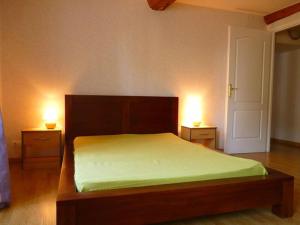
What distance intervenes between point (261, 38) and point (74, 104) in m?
3.19

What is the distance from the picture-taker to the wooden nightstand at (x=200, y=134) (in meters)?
3.76

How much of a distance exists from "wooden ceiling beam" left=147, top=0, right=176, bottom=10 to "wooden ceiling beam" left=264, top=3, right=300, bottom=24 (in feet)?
6.29

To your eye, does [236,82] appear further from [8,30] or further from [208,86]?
[8,30]

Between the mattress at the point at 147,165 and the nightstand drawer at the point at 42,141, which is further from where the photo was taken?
the nightstand drawer at the point at 42,141

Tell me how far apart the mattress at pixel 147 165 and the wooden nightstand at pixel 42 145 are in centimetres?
46

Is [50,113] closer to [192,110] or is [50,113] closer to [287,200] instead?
[192,110]

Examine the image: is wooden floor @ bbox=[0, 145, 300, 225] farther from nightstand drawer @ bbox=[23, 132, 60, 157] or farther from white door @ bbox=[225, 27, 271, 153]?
white door @ bbox=[225, 27, 271, 153]

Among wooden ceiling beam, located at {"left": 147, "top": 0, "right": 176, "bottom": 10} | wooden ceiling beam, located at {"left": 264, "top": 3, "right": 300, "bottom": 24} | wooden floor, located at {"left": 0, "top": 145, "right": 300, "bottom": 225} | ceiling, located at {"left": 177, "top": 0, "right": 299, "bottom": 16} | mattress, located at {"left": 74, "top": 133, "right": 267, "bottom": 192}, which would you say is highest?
ceiling, located at {"left": 177, "top": 0, "right": 299, "bottom": 16}

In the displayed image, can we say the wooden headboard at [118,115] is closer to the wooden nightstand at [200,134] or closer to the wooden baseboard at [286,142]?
the wooden nightstand at [200,134]

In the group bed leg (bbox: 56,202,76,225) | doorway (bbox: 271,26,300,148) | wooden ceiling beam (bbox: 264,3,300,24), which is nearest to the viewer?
bed leg (bbox: 56,202,76,225)

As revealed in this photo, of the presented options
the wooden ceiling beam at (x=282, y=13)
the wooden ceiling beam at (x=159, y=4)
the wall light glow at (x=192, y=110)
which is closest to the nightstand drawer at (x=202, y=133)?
the wall light glow at (x=192, y=110)

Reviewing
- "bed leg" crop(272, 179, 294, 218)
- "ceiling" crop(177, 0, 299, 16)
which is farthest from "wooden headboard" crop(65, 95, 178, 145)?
"bed leg" crop(272, 179, 294, 218)

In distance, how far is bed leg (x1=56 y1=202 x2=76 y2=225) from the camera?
4.64 feet

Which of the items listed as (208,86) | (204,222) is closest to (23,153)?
(204,222)
